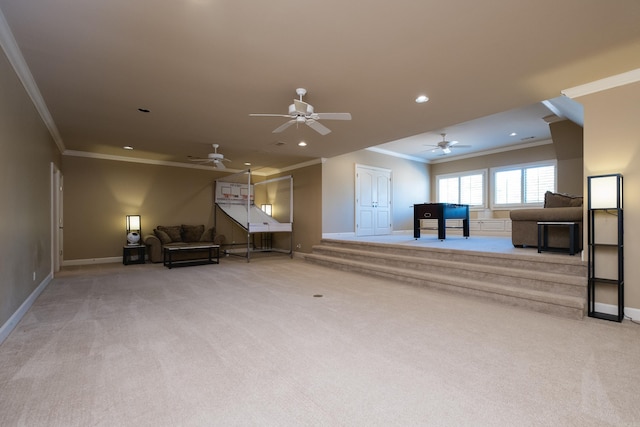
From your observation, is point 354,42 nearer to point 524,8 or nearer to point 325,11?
point 325,11

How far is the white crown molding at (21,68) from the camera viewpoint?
263cm

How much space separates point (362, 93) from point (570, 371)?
11.5 feet

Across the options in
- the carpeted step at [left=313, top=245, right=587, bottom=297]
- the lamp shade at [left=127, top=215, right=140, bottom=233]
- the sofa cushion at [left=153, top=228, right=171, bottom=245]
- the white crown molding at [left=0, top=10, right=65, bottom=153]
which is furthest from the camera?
the lamp shade at [left=127, top=215, right=140, bottom=233]

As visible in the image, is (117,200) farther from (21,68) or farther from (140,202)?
(21,68)

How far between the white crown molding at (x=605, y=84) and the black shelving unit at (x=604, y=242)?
1071 mm

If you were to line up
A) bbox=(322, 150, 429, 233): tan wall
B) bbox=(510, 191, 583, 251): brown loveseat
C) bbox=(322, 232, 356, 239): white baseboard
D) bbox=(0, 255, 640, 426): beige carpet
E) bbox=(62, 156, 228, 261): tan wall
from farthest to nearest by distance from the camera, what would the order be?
bbox=(322, 150, 429, 233): tan wall, bbox=(322, 232, 356, 239): white baseboard, bbox=(62, 156, 228, 261): tan wall, bbox=(510, 191, 583, 251): brown loveseat, bbox=(0, 255, 640, 426): beige carpet

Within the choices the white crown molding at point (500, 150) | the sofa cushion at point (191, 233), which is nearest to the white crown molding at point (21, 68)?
the sofa cushion at point (191, 233)

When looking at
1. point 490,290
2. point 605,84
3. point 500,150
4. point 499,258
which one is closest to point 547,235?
point 499,258

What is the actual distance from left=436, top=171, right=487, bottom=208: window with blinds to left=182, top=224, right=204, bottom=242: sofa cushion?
8.03 meters

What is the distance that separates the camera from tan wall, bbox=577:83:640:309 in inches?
131

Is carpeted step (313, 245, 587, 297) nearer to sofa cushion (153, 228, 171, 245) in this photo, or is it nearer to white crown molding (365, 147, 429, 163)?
white crown molding (365, 147, 429, 163)

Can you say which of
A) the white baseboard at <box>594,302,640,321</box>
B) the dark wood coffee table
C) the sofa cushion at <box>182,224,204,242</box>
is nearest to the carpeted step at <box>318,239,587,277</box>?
the white baseboard at <box>594,302,640,321</box>

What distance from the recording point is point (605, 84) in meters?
3.49

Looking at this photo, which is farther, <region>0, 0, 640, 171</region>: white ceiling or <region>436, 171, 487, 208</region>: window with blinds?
<region>436, 171, 487, 208</region>: window with blinds
